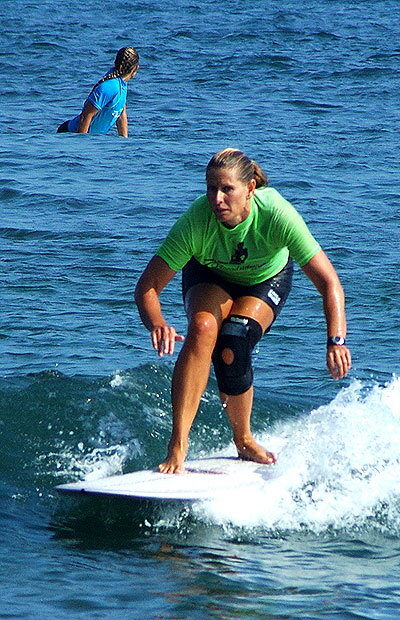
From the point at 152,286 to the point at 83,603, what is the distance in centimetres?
185

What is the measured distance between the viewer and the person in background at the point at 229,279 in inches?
241

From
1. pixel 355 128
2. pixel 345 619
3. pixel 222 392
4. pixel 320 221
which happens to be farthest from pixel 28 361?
pixel 355 128

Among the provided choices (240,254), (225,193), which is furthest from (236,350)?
(225,193)

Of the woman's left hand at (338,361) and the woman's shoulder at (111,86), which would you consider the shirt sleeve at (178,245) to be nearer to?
the woman's left hand at (338,361)

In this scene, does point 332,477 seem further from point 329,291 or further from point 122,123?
point 122,123

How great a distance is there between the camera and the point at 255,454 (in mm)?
6914

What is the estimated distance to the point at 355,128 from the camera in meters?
17.3

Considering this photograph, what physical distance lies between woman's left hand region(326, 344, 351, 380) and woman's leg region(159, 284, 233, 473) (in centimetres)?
71

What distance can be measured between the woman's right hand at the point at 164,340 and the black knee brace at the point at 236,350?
1.78 feet

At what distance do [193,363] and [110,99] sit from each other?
8090 millimetres

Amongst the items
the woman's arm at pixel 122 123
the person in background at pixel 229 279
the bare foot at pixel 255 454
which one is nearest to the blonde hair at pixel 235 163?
the person in background at pixel 229 279

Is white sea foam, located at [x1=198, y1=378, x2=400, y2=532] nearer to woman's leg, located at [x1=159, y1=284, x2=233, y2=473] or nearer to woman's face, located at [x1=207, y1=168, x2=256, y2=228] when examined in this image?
woman's leg, located at [x1=159, y1=284, x2=233, y2=473]

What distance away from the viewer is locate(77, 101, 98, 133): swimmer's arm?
551 inches

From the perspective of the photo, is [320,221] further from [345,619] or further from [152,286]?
[345,619]
